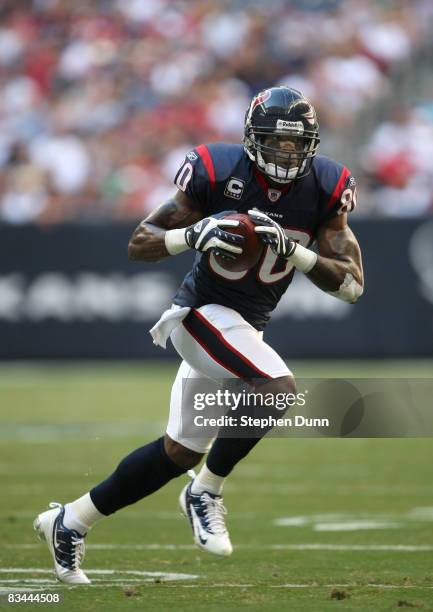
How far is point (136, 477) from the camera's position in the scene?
13.0ft

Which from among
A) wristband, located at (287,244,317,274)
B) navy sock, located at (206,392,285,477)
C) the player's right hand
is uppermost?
the player's right hand

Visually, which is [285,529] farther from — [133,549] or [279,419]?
[279,419]

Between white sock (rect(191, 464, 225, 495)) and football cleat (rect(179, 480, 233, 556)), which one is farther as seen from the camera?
white sock (rect(191, 464, 225, 495))

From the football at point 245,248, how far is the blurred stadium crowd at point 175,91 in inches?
318

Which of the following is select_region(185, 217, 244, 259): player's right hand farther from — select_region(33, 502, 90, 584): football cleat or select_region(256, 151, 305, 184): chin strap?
select_region(33, 502, 90, 584): football cleat

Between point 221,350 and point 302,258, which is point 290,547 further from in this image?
point 302,258

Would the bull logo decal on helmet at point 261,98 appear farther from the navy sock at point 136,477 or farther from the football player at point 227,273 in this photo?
the navy sock at point 136,477

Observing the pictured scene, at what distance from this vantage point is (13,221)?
1184cm

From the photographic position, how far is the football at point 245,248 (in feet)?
12.6

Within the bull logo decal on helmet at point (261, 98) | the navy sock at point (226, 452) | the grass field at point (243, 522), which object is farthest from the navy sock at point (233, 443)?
the bull logo decal on helmet at point (261, 98)

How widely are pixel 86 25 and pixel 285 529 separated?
10021mm

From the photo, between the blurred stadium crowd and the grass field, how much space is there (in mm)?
3270

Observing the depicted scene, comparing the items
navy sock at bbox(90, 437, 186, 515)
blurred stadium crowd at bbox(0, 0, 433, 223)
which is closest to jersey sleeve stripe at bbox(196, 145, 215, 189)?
navy sock at bbox(90, 437, 186, 515)

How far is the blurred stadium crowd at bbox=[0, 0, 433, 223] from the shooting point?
12430 millimetres
